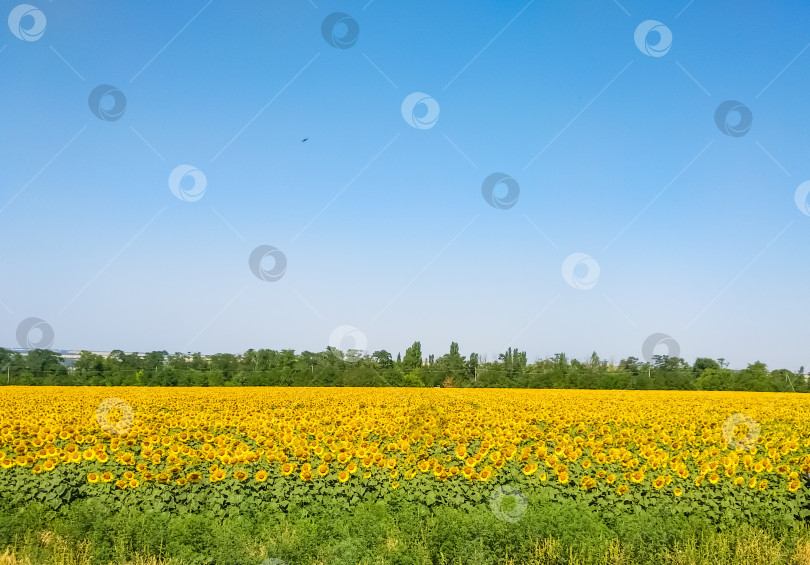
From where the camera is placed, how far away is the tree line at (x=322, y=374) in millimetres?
39312

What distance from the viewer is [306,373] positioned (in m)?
41.1

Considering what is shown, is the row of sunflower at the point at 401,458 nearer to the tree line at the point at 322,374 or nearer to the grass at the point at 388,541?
the grass at the point at 388,541

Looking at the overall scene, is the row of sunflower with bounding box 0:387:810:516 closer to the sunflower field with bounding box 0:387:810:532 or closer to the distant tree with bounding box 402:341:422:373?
the sunflower field with bounding box 0:387:810:532

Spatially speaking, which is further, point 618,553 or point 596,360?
point 596,360

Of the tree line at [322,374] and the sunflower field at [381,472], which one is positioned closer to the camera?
the sunflower field at [381,472]

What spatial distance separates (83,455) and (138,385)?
3167cm

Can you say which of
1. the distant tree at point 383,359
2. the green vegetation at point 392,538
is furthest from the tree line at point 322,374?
the green vegetation at point 392,538

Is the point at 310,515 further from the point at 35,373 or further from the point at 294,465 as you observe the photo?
the point at 35,373

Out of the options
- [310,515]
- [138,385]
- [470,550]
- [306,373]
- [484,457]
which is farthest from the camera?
[306,373]

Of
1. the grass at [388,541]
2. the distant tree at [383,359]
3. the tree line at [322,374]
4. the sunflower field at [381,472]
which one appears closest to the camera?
the grass at [388,541]

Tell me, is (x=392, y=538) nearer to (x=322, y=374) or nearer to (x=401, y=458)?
(x=401, y=458)

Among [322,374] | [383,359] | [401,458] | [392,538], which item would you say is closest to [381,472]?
[401,458]

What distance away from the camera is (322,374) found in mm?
42594

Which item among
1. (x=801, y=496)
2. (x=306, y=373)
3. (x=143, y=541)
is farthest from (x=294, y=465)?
(x=306, y=373)
